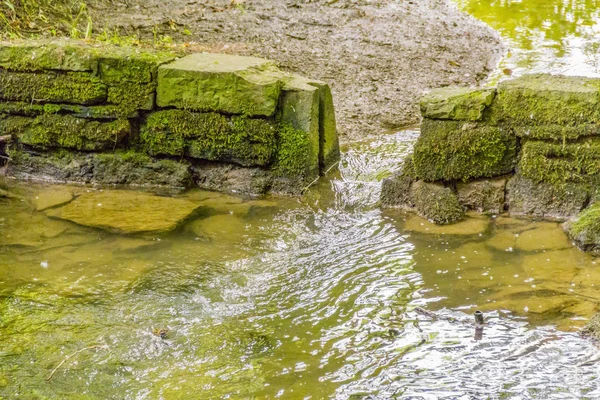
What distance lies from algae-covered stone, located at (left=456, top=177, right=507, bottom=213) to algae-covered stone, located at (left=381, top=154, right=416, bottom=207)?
43 centimetres

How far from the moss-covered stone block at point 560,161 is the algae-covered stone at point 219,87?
229 centimetres

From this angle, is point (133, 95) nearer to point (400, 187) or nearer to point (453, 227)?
point (400, 187)

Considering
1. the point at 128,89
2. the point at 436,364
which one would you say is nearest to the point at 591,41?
the point at 128,89

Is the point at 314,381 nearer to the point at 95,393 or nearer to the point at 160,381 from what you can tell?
the point at 160,381

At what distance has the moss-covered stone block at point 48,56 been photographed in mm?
7090

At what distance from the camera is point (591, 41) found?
12.0 m

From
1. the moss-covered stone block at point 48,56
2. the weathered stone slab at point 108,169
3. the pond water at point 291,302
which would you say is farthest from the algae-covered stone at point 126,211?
the moss-covered stone block at point 48,56

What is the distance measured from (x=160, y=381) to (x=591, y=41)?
10.2m

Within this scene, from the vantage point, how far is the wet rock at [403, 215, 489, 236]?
609cm

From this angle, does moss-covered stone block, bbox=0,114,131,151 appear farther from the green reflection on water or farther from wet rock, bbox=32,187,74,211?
the green reflection on water

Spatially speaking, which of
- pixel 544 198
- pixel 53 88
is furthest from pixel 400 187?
pixel 53 88

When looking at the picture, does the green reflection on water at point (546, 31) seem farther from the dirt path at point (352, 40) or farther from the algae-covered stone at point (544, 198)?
the algae-covered stone at point (544, 198)

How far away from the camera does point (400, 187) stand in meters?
6.65

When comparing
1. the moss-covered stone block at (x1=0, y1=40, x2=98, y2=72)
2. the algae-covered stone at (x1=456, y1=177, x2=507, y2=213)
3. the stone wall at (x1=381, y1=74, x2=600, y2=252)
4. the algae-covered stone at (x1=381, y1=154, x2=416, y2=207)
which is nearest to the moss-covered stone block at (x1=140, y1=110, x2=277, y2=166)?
the moss-covered stone block at (x1=0, y1=40, x2=98, y2=72)
